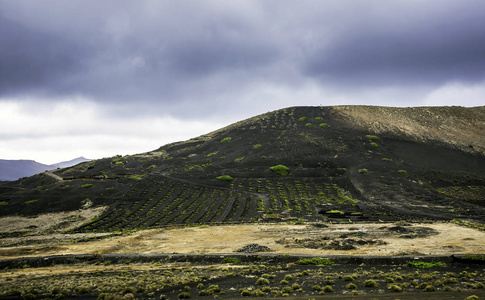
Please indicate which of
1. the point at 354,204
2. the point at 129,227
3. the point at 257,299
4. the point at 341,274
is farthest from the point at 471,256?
the point at 129,227

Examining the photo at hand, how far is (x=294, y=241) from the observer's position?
38.2m

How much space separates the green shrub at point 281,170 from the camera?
89.2m

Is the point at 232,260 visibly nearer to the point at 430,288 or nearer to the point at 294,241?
the point at 294,241

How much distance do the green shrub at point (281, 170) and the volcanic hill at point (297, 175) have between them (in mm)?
350

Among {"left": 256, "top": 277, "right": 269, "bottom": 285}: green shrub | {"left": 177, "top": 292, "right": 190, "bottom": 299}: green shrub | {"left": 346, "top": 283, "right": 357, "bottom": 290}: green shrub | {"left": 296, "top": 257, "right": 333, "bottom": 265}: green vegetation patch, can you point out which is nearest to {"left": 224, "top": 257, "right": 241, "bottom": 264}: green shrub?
{"left": 296, "top": 257, "right": 333, "bottom": 265}: green vegetation patch

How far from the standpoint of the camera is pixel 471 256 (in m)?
26.6

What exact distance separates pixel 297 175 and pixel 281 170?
14.9 ft

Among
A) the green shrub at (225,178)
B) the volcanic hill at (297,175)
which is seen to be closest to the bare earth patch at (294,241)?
the volcanic hill at (297,175)

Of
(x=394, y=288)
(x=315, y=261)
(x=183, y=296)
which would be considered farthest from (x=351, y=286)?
(x=183, y=296)

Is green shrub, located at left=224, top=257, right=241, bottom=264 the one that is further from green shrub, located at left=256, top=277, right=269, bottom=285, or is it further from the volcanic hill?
the volcanic hill

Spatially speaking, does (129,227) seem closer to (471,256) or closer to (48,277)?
(48,277)

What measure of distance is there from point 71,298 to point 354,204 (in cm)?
5614

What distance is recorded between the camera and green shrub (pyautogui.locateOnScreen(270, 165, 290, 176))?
89238mm

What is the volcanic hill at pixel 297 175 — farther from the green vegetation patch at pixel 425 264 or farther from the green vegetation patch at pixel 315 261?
the green vegetation patch at pixel 425 264
